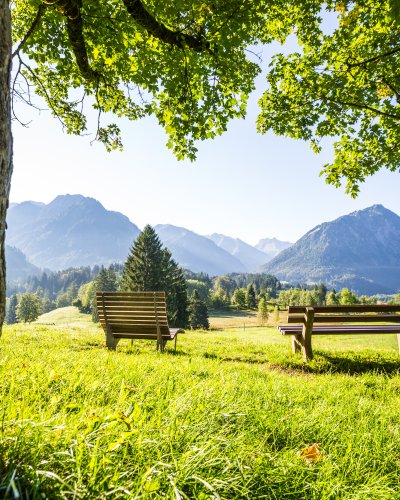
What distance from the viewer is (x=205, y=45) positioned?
17.0 feet

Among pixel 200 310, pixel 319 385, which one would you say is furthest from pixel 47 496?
pixel 200 310

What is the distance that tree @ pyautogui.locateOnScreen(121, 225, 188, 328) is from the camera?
193 ft

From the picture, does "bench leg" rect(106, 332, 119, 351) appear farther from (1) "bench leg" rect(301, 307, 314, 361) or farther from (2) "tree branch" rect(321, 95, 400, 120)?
(2) "tree branch" rect(321, 95, 400, 120)

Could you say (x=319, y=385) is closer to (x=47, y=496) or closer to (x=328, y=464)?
(x=328, y=464)

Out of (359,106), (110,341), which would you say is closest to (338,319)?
(110,341)

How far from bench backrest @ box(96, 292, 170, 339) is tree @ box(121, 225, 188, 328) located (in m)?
50.9

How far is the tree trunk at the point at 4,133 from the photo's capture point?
1.88 metres

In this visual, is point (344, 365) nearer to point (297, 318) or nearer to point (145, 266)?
point (297, 318)

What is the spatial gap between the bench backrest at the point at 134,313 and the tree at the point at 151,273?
50.9 meters

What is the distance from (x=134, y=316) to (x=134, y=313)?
0.07 metres

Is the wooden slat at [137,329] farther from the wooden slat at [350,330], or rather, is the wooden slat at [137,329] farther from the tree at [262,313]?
the tree at [262,313]

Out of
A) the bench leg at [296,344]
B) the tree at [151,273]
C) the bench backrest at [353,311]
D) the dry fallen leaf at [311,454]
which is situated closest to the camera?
the dry fallen leaf at [311,454]

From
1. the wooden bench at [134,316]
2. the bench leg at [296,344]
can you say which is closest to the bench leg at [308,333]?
the bench leg at [296,344]

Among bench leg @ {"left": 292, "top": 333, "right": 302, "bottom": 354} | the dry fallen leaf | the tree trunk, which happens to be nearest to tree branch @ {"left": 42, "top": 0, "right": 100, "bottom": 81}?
the tree trunk
